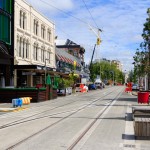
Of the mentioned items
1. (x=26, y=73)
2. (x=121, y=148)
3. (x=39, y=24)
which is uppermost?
(x=39, y=24)

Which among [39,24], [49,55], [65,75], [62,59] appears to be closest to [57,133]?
[39,24]

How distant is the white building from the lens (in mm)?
48925

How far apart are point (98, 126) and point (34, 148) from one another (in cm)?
599

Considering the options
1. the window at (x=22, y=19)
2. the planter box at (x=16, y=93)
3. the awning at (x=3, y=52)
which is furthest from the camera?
the window at (x=22, y=19)

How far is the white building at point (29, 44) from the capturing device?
161 feet

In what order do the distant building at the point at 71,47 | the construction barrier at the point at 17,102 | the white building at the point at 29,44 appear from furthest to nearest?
the distant building at the point at 71,47, the white building at the point at 29,44, the construction barrier at the point at 17,102

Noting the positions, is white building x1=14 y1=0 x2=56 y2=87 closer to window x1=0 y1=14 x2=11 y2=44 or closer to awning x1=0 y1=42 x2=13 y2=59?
window x1=0 y1=14 x2=11 y2=44

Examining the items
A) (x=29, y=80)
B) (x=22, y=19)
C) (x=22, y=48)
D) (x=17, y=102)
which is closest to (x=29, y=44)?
(x=22, y=48)

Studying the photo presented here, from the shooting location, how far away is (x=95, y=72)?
158375 millimetres

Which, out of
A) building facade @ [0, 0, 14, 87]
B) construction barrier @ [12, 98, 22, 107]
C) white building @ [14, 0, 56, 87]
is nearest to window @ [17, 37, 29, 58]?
white building @ [14, 0, 56, 87]

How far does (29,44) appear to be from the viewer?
54.6 m

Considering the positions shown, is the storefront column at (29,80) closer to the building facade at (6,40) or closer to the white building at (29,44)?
the white building at (29,44)

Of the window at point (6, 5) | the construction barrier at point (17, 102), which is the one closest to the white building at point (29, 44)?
the window at point (6, 5)

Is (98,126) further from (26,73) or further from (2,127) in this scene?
(26,73)
